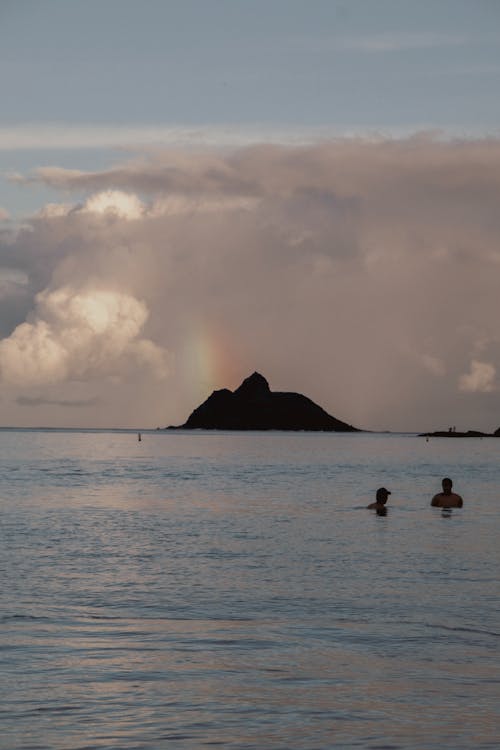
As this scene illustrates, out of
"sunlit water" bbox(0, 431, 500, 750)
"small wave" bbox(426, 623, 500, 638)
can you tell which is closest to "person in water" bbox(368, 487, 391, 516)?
"sunlit water" bbox(0, 431, 500, 750)

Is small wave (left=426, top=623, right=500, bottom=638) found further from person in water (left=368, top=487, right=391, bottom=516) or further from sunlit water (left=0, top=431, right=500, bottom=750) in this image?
person in water (left=368, top=487, right=391, bottom=516)

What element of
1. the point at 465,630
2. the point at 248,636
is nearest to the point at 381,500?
the point at 465,630

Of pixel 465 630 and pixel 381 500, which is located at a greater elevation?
pixel 381 500

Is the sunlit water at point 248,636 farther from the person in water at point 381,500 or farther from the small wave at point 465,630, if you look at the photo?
the person in water at point 381,500

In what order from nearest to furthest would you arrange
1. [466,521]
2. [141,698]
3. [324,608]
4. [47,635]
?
[141,698] → [47,635] → [324,608] → [466,521]

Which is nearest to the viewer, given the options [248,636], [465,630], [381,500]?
[248,636]

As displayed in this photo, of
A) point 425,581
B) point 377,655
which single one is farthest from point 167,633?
point 425,581

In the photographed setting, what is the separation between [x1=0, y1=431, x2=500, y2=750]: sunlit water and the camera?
11922mm

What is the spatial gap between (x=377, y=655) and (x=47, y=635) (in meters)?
5.45

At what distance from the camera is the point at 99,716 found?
12.2m

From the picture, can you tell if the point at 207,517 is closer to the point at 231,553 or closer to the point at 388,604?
the point at 231,553

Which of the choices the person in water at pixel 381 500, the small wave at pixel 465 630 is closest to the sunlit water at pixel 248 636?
the small wave at pixel 465 630

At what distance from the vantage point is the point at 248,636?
1714 centimetres

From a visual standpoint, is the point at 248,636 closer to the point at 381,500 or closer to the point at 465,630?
the point at 465,630
